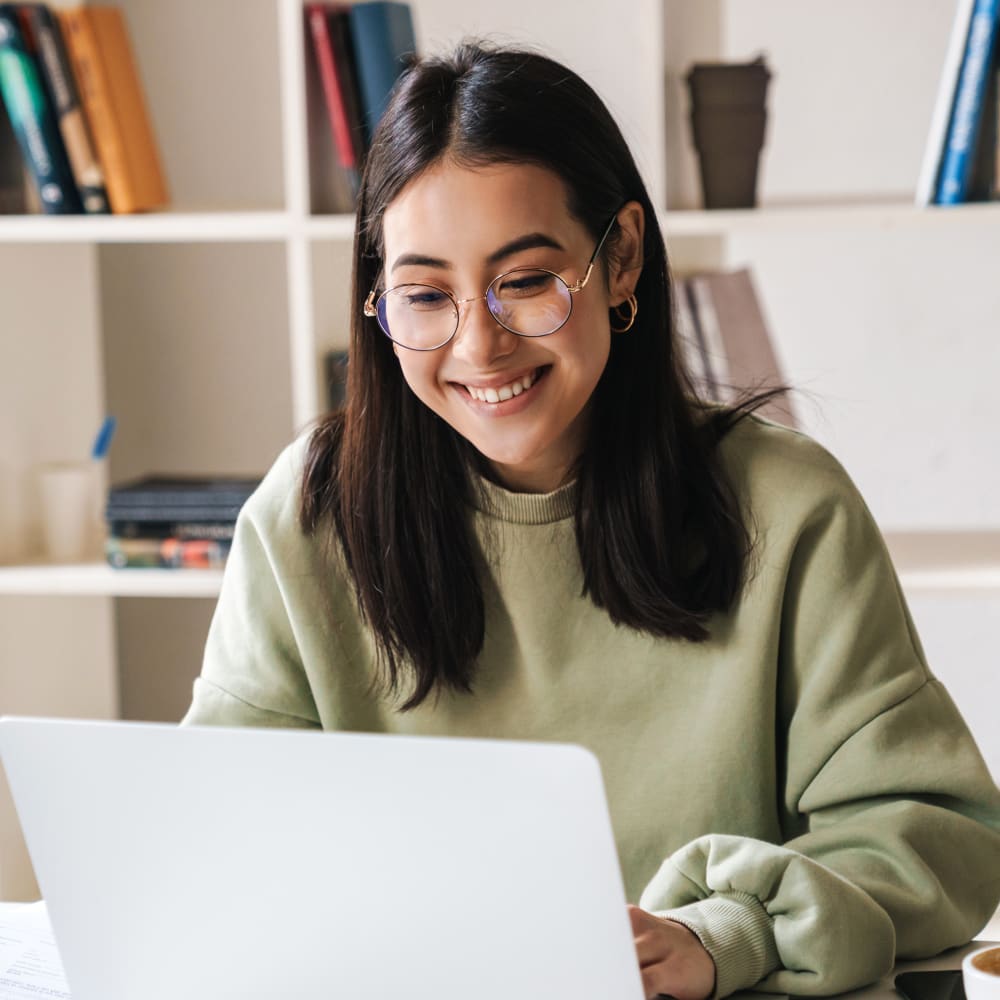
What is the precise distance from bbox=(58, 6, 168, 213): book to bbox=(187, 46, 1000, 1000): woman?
0.87 m

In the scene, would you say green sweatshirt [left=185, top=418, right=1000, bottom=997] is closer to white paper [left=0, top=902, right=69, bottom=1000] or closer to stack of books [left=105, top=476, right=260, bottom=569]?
white paper [left=0, top=902, right=69, bottom=1000]

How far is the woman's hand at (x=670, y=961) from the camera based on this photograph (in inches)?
36.2

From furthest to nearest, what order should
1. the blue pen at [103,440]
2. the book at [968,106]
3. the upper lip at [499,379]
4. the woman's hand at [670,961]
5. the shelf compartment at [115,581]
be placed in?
1. the blue pen at [103,440]
2. the shelf compartment at [115,581]
3. the book at [968,106]
4. the upper lip at [499,379]
5. the woman's hand at [670,961]

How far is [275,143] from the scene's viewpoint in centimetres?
245

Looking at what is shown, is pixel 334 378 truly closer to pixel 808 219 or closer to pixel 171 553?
pixel 171 553

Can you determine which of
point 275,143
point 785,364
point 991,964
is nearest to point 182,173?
point 275,143

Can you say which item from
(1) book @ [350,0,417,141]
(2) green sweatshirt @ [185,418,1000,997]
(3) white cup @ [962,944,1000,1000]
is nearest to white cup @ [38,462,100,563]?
(1) book @ [350,0,417,141]

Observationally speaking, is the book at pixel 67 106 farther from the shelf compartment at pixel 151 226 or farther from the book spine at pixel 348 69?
the book spine at pixel 348 69

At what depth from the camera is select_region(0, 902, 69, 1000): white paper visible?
1.00 m

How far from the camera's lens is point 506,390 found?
1.21 metres

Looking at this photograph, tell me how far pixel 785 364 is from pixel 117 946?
1994 mm

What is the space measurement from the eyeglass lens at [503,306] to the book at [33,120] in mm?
1079

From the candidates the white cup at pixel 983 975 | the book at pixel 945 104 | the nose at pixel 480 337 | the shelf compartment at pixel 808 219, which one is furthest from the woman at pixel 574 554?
the book at pixel 945 104

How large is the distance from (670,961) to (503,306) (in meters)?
0.52
